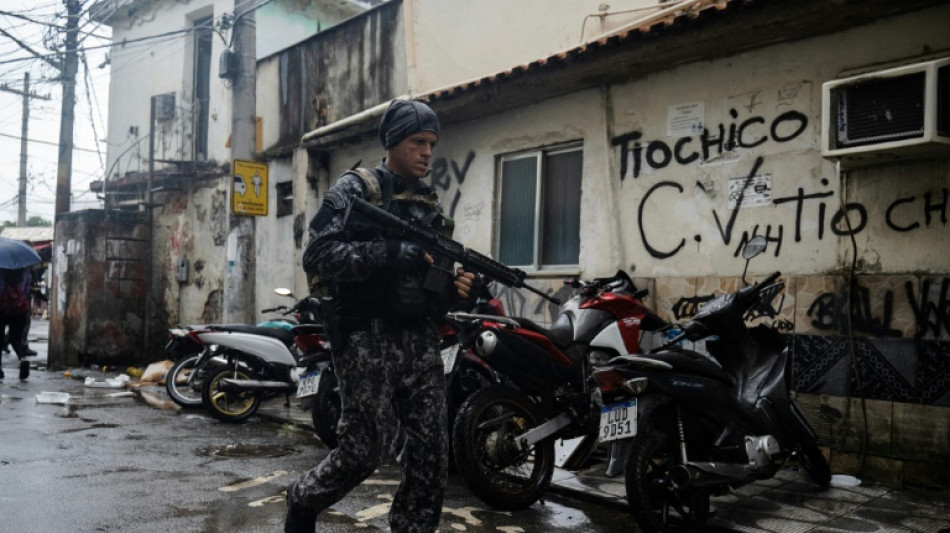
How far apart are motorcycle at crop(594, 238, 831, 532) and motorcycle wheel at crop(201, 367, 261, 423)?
474cm

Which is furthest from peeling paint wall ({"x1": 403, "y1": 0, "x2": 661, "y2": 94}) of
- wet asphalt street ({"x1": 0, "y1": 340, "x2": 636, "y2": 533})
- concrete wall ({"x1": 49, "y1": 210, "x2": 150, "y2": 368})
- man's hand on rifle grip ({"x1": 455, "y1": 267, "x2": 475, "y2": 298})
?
concrete wall ({"x1": 49, "y1": 210, "x2": 150, "y2": 368})

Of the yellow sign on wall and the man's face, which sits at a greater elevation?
the yellow sign on wall

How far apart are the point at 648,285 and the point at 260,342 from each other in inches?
150

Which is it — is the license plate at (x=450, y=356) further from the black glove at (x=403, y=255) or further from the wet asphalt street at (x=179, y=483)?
the black glove at (x=403, y=255)

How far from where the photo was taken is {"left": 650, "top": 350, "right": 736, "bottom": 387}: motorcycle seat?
13.1 ft

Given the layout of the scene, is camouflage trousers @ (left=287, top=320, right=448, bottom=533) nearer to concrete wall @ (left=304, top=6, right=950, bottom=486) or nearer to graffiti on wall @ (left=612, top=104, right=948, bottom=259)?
concrete wall @ (left=304, top=6, right=950, bottom=486)

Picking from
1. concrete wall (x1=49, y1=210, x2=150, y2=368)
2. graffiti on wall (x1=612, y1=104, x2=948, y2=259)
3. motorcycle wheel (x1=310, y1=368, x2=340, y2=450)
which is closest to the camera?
graffiti on wall (x1=612, y1=104, x2=948, y2=259)

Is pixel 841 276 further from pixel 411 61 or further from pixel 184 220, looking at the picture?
pixel 184 220

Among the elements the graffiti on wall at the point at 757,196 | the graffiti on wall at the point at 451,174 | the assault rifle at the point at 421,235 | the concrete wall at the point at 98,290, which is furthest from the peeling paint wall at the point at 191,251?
the assault rifle at the point at 421,235

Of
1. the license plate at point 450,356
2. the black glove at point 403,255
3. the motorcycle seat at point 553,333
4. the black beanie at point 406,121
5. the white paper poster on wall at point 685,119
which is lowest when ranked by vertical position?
the license plate at point 450,356

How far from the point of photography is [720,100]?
630cm

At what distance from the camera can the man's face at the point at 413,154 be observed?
10.6ft


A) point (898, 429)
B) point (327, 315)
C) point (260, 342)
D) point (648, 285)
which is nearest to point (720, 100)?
point (648, 285)

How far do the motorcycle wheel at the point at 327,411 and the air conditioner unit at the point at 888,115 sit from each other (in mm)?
3968
